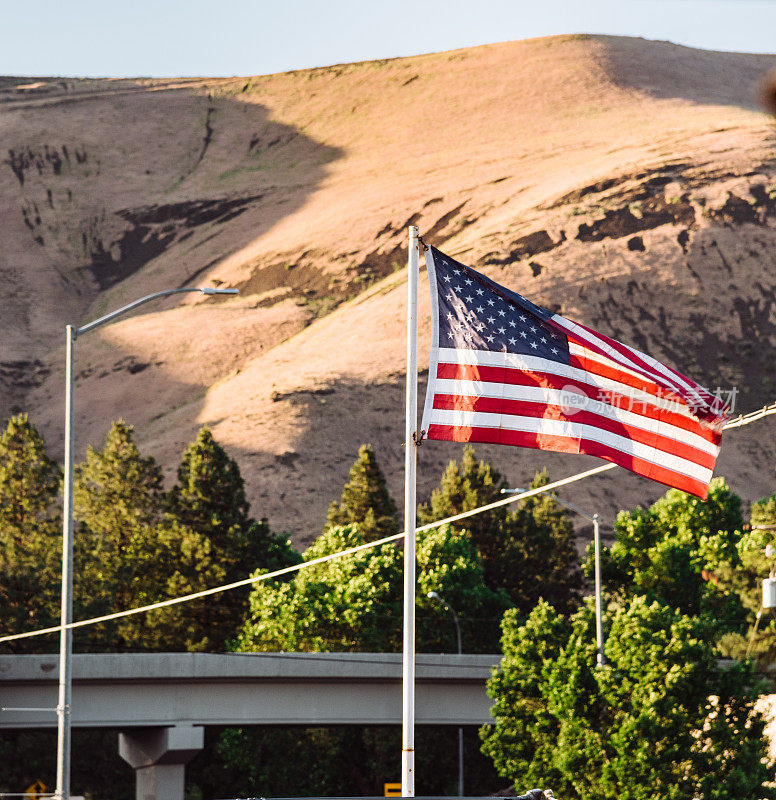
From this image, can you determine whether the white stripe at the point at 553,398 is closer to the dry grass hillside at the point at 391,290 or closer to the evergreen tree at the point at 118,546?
the evergreen tree at the point at 118,546

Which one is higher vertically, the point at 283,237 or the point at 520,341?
the point at 283,237

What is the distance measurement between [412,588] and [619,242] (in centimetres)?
13281

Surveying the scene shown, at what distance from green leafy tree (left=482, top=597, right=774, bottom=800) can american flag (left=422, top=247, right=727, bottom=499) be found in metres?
23.4

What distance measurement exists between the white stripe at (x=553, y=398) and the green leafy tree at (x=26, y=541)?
181 ft

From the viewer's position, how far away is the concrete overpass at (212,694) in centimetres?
4669

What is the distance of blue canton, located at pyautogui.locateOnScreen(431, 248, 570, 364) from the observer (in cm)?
1625

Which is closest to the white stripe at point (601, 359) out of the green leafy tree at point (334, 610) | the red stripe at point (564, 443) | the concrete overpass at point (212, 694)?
the red stripe at point (564, 443)

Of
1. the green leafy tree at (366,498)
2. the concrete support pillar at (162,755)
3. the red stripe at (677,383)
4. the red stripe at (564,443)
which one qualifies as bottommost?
the concrete support pillar at (162,755)

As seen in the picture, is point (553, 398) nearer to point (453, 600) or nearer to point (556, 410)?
point (556, 410)

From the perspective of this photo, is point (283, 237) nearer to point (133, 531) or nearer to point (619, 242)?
point (619, 242)

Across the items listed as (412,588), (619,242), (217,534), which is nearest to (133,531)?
(217,534)

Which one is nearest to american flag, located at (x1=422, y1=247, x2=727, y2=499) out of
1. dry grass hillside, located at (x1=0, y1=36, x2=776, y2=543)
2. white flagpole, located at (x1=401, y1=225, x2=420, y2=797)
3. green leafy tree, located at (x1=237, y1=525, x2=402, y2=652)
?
white flagpole, located at (x1=401, y1=225, x2=420, y2=797)

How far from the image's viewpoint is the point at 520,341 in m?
16.3

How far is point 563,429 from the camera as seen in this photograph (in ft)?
52.2
